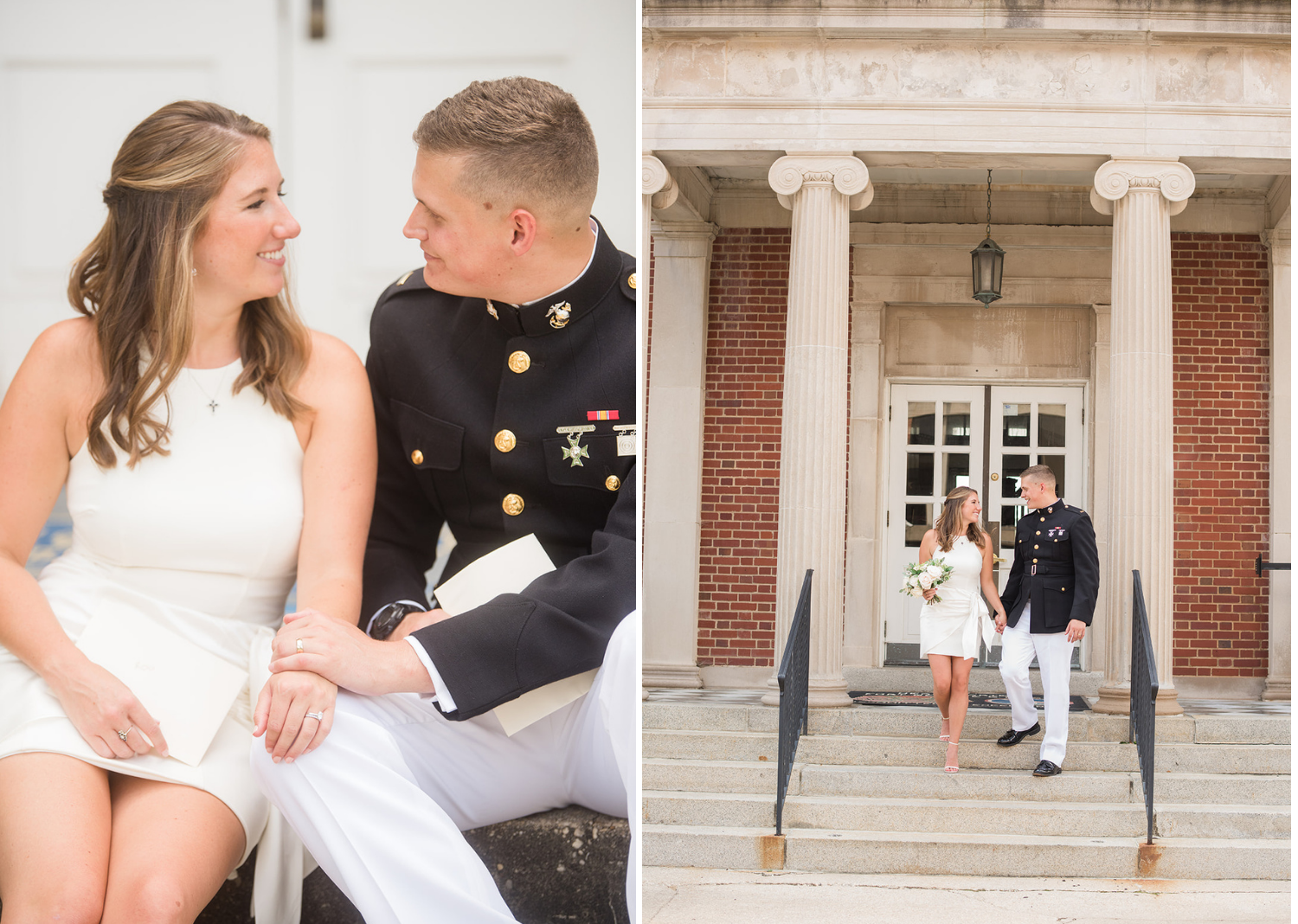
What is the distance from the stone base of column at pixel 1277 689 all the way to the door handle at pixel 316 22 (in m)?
6.56

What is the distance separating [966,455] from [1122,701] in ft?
7.20

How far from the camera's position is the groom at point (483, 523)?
1.95m

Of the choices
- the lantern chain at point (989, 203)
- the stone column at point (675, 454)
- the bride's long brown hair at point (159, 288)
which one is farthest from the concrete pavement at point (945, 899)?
the lantern chain at point (989, 203)

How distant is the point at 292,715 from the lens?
6.23 ft

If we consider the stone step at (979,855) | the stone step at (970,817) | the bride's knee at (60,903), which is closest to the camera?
the bride's knee at (60,903)

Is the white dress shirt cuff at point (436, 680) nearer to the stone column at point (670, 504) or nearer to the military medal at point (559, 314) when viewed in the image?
the military medal at point (559, 314)

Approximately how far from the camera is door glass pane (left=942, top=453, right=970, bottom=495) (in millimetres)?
7250

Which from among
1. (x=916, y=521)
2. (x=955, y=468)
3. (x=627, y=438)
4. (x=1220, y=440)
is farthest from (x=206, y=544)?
(x=1220, y=440)

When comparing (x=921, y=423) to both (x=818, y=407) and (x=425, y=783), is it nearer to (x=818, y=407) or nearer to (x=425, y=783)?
(x=818, y=407)

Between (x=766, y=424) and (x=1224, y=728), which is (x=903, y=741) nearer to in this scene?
(x=1224, y=728)

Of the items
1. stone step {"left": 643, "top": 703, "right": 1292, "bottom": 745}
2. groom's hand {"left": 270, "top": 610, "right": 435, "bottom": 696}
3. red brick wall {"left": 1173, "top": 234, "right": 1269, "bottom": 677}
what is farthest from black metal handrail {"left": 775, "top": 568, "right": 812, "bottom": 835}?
red brick wall {"left": 1173, "top": 234, "right": 1269, "bottom": 677}

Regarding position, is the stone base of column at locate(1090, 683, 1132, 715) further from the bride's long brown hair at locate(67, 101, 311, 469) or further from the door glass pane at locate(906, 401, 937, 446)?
the bride's long brown hair at locate(67, 101, 311, 469)

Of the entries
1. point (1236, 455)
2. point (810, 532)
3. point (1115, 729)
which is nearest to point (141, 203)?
point (810, 532)

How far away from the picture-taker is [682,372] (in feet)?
22.6
